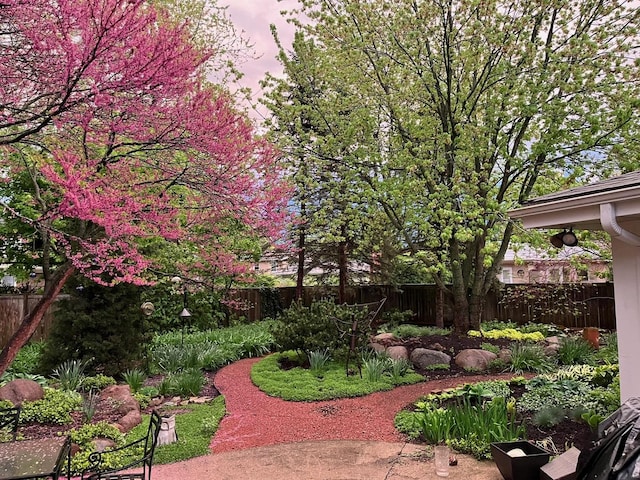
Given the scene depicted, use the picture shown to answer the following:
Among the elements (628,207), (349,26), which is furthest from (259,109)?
(628,207)

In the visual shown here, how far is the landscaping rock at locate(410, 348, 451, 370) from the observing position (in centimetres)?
916

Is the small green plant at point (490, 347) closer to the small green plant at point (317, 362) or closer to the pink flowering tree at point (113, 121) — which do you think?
the small green plant at point (317, 362)

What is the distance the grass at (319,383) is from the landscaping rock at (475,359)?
106 centimetres

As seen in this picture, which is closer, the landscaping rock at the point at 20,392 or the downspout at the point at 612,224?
the downspout at the point at 612,224

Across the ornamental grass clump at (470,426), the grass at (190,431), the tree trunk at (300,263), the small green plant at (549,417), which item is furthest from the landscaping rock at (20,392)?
the tree trunk at (300,263)

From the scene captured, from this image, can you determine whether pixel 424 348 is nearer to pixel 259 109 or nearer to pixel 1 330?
pixel 259 109

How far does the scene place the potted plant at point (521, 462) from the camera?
3.80 m

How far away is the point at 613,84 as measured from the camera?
8.46 meters

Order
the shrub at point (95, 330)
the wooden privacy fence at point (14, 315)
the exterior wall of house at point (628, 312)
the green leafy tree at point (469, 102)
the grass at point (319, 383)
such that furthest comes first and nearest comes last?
the wooden privacy fence at point (14, 315) → the green leafy tree at point (469, 102) → the shrub at point (95, 330) → the grass at point (319, 383) → the exterior wall of house at point (628, 312)

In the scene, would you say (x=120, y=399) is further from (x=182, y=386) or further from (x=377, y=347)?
(x=377, y=347)

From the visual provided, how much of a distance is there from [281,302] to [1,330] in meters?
8.02

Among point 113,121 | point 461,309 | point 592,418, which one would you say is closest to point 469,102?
point 461,309

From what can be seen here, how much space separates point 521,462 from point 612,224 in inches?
75.6

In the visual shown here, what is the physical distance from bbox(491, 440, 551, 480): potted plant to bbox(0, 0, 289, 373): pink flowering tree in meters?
3.66
